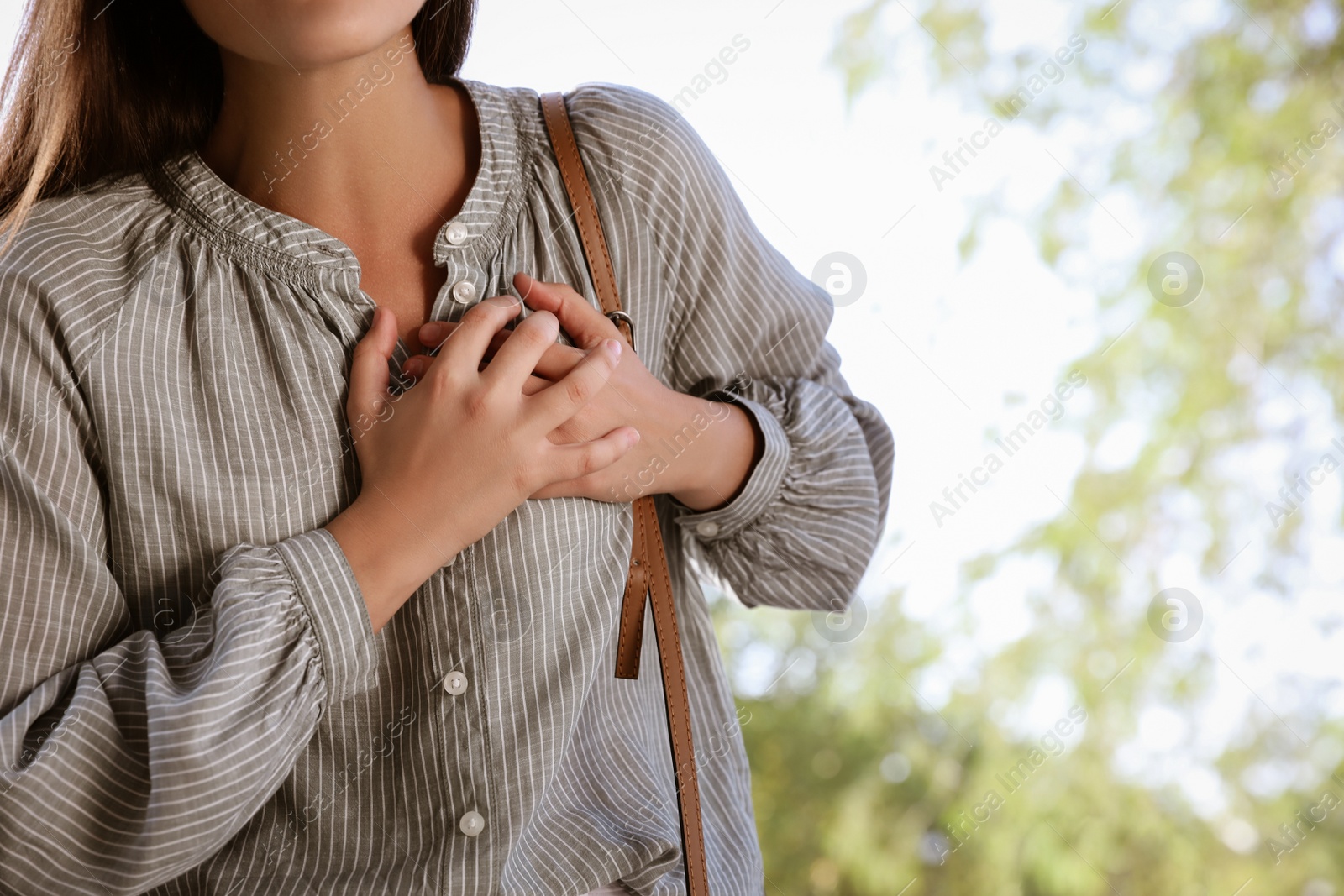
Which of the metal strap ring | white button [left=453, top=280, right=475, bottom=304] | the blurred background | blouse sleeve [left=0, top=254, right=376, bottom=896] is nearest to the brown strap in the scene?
the metal strap ring

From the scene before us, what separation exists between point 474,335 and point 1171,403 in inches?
75.8

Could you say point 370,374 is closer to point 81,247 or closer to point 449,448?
point 449,448

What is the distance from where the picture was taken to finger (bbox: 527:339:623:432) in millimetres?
794

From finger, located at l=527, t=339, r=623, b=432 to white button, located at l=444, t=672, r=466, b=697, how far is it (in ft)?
0.64

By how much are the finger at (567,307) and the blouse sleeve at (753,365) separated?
4.7 inches

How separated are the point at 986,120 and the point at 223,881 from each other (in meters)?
2.01

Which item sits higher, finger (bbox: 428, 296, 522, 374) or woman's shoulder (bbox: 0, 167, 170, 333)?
finger (bbox: 428, 296, 522, 374)

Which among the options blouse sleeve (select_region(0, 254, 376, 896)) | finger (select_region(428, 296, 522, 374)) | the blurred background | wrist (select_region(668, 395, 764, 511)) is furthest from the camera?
the blurred background

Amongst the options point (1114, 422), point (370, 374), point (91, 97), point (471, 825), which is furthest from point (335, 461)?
point (1114, 422)

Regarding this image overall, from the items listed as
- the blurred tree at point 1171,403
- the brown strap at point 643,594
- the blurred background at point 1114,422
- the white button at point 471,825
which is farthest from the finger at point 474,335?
the blurred tree at point 1171,403

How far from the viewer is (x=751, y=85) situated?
2076mm

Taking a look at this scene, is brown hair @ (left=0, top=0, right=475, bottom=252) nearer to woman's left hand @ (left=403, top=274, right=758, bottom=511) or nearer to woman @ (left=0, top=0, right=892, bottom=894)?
woman @ (left=0, top=0, right=892, bottom=894)

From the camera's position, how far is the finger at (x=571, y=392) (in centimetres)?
79

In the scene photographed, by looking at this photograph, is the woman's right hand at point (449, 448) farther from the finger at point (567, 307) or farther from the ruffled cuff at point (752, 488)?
the ruffled cuff at point (752, 488)
